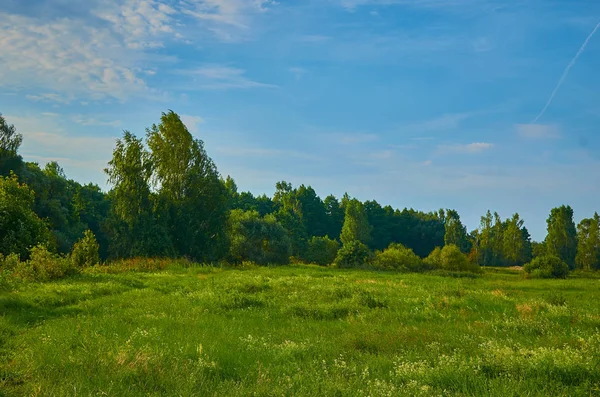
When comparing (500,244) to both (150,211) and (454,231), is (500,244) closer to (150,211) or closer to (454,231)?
(454,231)

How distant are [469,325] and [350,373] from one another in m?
7.00

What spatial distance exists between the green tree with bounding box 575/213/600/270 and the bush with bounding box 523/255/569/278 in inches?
1560

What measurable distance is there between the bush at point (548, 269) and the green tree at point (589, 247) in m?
39.6

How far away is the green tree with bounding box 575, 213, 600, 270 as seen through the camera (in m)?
95.2

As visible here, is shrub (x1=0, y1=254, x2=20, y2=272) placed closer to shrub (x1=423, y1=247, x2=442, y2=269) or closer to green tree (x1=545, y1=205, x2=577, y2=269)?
shrub (x1=423, y1=247, x2=442, y2=269)

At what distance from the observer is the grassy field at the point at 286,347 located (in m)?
7.32

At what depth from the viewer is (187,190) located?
5497 centimetres

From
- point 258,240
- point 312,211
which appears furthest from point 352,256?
point 312,211

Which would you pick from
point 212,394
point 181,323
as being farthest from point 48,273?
point 212,394

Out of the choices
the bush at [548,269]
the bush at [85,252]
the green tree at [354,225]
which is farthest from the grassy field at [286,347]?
the green tree at [354,225]

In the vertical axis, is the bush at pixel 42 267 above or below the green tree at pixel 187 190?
below

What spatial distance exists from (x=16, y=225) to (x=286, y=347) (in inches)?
1180

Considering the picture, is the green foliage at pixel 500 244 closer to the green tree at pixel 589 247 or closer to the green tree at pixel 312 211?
the green tree at pixel 589 247

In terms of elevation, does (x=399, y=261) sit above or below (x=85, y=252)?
below
